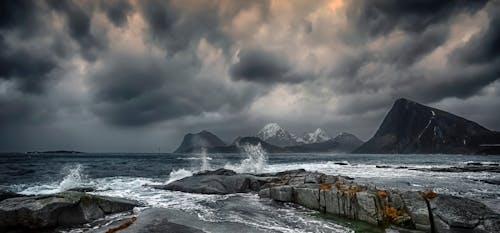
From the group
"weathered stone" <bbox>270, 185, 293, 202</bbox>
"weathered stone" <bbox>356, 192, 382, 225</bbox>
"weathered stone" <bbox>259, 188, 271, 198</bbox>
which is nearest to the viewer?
"weathered stone" <bbox>356, 192, 382, 225</bbox>

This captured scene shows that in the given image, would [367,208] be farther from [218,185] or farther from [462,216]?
[218,185]

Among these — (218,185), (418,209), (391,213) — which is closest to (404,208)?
(418,209)

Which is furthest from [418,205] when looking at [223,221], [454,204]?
[223,221]

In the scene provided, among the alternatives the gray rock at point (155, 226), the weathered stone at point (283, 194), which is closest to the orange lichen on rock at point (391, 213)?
the weathered stone at point (283, 194)

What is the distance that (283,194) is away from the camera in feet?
72.7

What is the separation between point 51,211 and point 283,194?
51.1 feet

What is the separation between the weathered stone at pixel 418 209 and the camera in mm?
14148

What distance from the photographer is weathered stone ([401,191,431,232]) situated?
14148 millimetres

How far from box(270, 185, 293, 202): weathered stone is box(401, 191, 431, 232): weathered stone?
26.9ft

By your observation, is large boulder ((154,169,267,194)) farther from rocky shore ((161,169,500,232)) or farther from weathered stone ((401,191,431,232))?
weathered stone ((401,191,431,232))

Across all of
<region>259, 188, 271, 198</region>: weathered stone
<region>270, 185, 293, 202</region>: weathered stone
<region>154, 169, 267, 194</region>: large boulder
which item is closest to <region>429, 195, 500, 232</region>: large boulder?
<region>270, 185, 293, 202</region>: weathered stone

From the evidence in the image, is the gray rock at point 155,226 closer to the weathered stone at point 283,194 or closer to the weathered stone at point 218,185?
the weathered stone at point 283,194

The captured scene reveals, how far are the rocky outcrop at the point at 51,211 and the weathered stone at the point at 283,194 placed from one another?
12.4 metres

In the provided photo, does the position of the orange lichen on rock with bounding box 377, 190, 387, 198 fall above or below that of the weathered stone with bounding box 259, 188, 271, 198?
above
